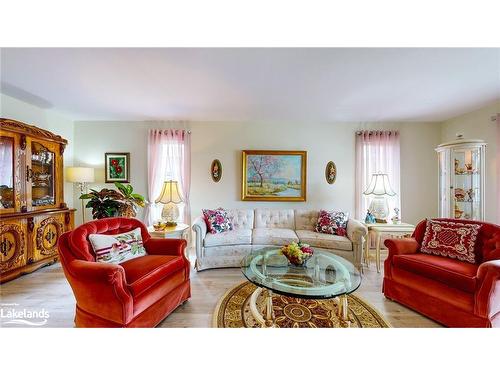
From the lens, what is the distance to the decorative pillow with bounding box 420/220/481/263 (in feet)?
5.86

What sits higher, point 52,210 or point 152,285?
point 52,210

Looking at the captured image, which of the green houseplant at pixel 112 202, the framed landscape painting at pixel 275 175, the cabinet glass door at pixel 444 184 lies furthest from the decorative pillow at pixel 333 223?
the green houseplant at pixel 112 202

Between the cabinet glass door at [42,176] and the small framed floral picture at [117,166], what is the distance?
30.9 inches

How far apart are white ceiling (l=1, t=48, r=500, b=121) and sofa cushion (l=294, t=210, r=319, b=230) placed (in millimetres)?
1700

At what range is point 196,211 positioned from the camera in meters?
3.62

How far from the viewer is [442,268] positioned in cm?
161

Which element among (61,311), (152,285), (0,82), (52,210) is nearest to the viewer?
(152,285)

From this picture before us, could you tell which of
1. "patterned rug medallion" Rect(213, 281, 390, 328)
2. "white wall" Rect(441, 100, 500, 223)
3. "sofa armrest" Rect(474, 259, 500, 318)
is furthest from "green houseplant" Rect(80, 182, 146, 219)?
"white wall" Rect(441, 100, 500, 223)

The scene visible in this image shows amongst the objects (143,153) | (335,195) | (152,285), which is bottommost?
(152,285)

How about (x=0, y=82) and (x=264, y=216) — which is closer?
(x=0, y=82)
